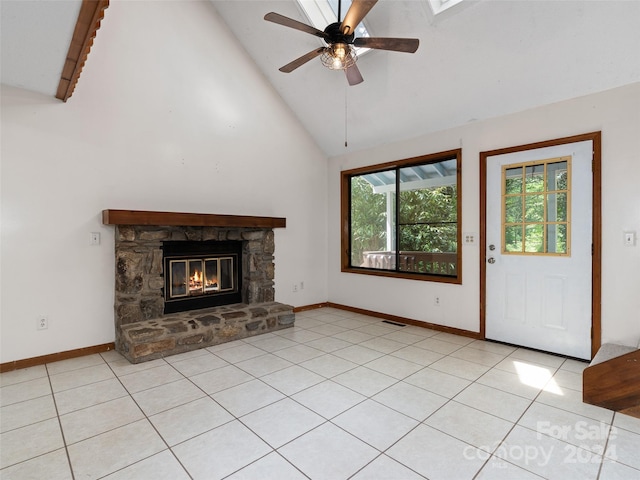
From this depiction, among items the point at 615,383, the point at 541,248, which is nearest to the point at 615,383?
the point at 615,383

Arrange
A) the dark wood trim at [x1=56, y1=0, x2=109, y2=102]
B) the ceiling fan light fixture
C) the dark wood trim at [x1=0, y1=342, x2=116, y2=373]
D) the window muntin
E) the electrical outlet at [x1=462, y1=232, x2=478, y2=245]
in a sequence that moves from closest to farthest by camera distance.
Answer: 1. the dark wood trim at [x1=56, y1=0, x2=109, y2=102]
2. the ceiling fan light fixture
3. the dark wood trim at [x1=0, y1=342, x2=116, y2=373]
4. the window muntin
5. the electrical outlet at [x1=462, y1=232, x2=478, y2=245]

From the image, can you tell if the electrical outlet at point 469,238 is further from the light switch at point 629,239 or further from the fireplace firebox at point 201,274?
the fireplace firebox at point 201,274

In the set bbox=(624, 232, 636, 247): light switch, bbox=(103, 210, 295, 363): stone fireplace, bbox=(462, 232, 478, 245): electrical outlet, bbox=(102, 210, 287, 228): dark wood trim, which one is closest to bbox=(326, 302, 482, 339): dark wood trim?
bbox=(462, 232, 478, 245): electrical outlet

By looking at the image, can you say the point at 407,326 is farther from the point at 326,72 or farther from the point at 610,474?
the point at 326,72

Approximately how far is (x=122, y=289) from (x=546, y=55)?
4.57 meters

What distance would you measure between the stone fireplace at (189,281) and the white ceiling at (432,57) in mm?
1590

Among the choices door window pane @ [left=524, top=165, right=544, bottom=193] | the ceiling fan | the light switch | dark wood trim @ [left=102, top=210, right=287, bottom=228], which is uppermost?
the ceiling fan

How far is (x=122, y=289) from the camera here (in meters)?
3.38

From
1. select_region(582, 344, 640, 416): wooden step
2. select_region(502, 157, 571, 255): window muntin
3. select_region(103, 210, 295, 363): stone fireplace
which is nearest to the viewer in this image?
select_region(582, 344, 640, 416): wooden step

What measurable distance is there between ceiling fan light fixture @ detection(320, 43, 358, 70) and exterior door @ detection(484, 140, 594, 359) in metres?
1.96

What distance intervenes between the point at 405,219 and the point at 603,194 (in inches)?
84.3

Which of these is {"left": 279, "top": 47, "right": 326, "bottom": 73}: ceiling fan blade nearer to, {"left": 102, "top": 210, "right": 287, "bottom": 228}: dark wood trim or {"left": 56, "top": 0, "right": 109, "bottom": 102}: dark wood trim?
{"left": 56, "top": 0, "right": 109, "bottom": 102}: dark wood trim

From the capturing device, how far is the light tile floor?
170cm

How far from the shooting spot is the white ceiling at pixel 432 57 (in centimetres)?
241
